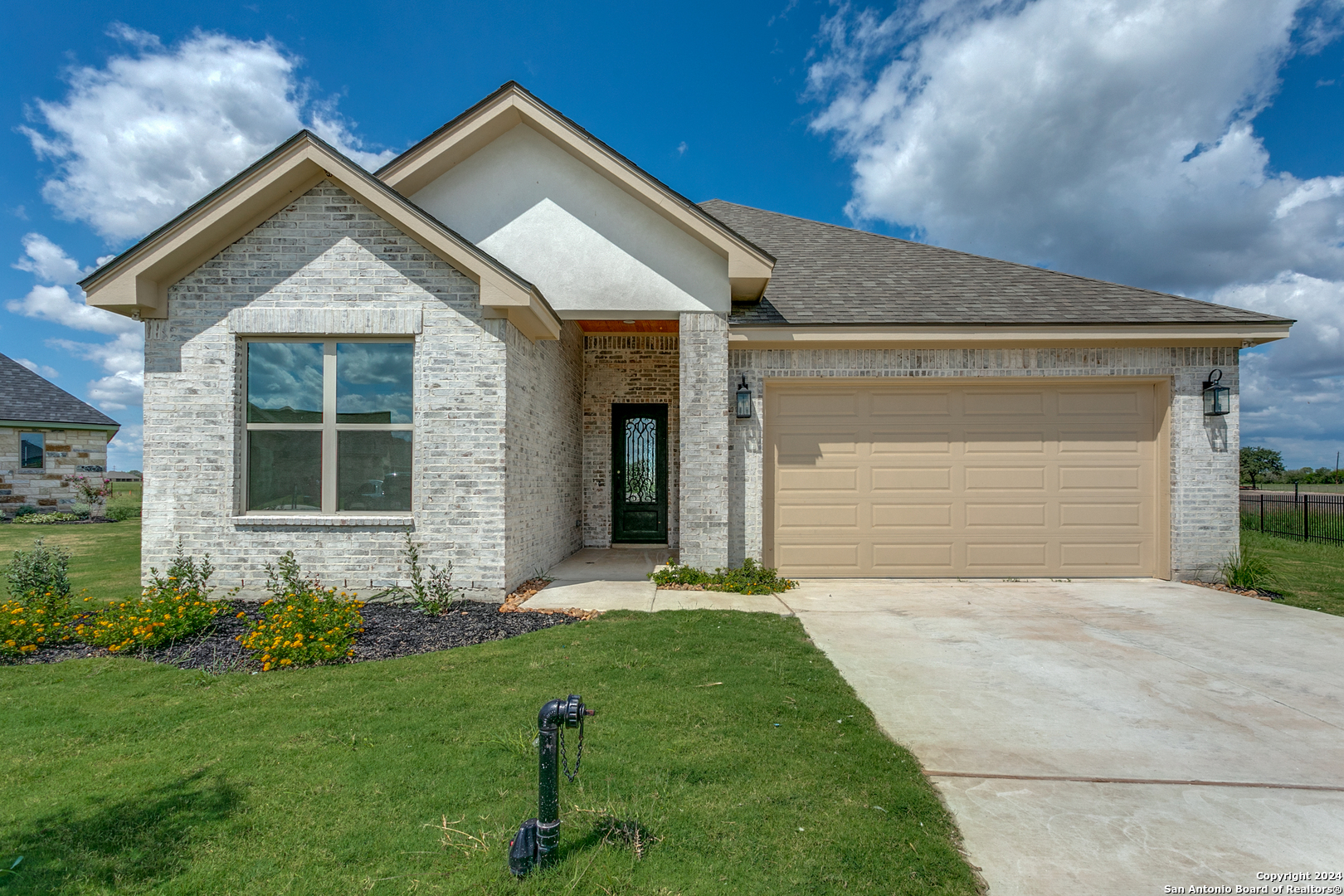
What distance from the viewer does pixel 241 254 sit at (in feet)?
21.7

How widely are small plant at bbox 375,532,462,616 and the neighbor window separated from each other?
1864cm

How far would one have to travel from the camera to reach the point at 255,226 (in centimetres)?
660

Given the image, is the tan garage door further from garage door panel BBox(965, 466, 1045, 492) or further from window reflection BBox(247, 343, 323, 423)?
window reflection BBox(247, 343, 323, 423)

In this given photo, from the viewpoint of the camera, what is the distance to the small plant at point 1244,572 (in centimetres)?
782

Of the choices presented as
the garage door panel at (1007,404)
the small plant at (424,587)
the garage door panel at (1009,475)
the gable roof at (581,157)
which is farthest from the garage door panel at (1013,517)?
the small plant at (424,587)

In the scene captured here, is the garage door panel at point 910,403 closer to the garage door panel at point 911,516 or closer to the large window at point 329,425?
the garage door panel at point 911,516

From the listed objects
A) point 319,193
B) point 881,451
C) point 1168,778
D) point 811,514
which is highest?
point 319,193

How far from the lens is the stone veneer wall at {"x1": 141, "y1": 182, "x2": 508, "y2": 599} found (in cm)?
655

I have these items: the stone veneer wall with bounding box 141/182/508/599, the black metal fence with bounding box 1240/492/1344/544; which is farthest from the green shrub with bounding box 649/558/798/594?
the black metal fence with bounding box 1240/492/1344/544

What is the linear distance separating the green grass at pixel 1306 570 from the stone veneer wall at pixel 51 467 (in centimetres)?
2680

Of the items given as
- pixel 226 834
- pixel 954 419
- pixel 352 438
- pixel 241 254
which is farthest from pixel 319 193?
pixel 954 419

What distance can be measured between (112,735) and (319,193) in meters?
5.36

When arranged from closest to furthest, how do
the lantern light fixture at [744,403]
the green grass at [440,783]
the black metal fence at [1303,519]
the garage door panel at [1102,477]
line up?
the green grass at [440,783] < the lantern light fixture at [744,403] < the garage door panel at [1102,477] < the black metal fence at [1303,519]

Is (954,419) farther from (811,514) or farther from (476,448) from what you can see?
(476,448)
